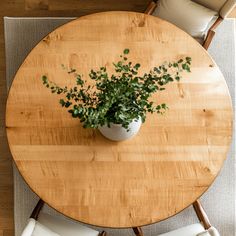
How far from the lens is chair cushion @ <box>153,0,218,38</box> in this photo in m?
1.73

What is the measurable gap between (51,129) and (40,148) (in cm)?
7

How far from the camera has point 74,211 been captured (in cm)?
150

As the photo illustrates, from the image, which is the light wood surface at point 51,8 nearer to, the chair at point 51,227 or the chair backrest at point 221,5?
the chair backrest at point 221,5

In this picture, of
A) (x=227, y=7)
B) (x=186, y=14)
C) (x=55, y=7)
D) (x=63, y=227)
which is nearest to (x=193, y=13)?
(x=186, y=14)

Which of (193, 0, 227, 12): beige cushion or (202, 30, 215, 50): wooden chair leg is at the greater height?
(193, 0, 227, 12): beige cushion

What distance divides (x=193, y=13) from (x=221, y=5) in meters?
0.11

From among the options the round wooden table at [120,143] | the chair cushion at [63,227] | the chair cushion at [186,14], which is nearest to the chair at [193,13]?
the chair cushion at [186,14]

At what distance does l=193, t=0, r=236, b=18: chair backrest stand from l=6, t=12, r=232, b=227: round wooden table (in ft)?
0.63

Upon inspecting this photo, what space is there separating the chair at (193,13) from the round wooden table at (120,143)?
0.51 ft

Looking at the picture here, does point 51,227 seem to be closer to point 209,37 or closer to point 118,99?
point 118,99

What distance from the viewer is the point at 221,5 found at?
1.69 metres

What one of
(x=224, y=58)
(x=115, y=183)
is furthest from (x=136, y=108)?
(x=224, y=58)

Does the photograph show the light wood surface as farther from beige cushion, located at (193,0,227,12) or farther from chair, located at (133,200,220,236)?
chair, located at (133,200,220,236)

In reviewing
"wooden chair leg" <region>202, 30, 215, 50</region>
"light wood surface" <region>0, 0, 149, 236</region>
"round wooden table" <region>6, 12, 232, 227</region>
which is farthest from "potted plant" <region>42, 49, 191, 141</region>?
"light wood surface" <region>0, 0, 149, 236</region>
